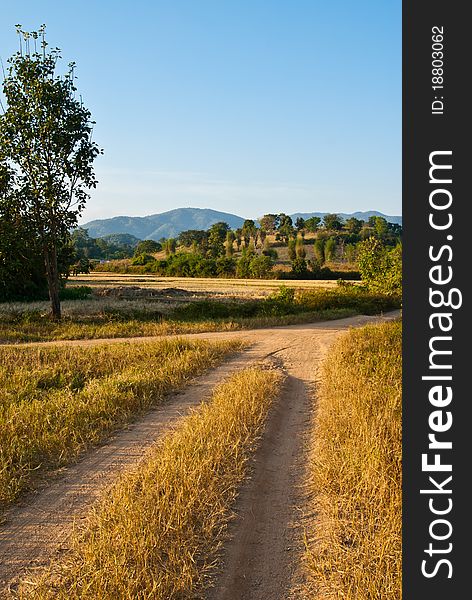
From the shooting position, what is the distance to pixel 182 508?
584 cm

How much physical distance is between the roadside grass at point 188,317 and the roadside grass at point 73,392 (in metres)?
4.13

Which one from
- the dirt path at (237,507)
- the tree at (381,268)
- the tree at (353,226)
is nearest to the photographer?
the dirt path at (237,507)

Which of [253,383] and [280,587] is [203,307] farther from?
[280,587]

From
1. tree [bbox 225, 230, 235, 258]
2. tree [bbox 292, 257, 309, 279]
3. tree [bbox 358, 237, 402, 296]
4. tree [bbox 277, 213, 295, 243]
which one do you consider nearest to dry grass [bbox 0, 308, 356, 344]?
tree [bbox 358, 237, 402, 296]

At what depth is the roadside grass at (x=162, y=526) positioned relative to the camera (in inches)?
182

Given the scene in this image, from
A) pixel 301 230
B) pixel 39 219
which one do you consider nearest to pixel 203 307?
pixel 39 219

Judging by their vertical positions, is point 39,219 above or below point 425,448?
above

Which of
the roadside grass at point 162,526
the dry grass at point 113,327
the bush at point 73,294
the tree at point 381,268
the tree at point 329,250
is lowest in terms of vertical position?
the roadside grass at point 162,526

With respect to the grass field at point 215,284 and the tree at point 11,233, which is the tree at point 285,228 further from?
the tree at point 11,233

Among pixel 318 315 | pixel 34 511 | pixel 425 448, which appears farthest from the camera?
pixel 318 315

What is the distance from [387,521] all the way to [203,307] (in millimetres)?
24536

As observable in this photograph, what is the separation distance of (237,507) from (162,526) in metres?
1.09

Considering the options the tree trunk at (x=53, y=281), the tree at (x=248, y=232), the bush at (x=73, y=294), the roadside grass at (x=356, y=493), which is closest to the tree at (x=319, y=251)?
the tree at (x=248, y=232)

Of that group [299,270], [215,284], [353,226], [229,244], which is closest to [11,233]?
[215,284]
